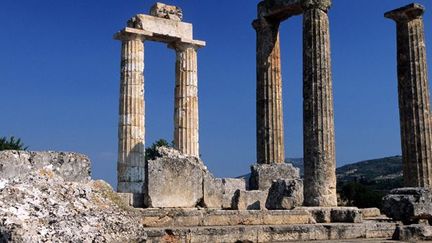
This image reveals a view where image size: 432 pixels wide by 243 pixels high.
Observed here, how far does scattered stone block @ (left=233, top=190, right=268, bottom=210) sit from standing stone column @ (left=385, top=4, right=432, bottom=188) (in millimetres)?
7269

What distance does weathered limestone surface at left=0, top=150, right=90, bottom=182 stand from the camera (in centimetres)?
516

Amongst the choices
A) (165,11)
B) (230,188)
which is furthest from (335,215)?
(165,11)

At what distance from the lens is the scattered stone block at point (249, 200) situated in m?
13.7

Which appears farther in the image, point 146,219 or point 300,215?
point 300,215

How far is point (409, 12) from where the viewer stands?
20203 millimetres

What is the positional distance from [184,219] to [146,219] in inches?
30.4

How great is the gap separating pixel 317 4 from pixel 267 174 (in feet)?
18.7

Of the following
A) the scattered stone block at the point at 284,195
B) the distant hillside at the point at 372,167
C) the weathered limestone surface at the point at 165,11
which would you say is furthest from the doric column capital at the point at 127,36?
the distant hillside at the point at 372,167

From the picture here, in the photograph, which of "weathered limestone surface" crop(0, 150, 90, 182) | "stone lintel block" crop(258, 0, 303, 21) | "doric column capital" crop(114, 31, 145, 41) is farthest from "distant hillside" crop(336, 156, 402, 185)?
"weathered limestone surface" crop(0, 150, 90, 182)

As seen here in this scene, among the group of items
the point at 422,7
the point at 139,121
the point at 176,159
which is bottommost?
the point at 176,159

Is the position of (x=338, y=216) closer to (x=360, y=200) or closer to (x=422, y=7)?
(x=422, y=7)

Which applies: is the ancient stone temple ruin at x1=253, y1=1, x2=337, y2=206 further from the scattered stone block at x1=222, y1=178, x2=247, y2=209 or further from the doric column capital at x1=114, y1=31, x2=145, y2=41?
the doric column capital at x1=114, y1=31, x2=145, y2=41

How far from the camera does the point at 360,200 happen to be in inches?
1359

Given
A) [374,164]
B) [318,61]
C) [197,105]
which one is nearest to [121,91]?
[197,105]
